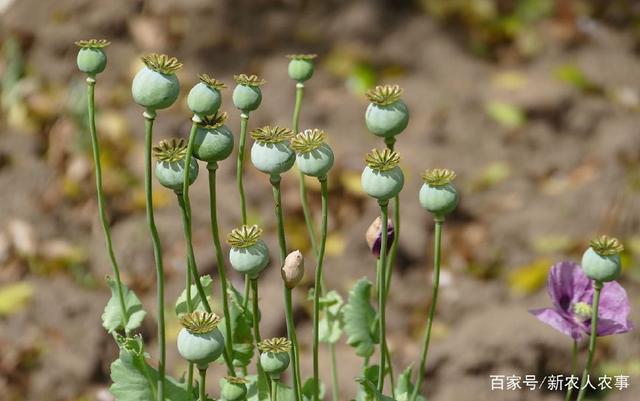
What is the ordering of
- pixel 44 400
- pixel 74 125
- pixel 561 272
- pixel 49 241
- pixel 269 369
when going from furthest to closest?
pixel 74 125 < pixel 49 241 < pixel 44 400 < pixel 561 272 < pixel 269 369

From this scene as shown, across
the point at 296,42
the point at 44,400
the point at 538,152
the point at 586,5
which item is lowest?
the point at 44,400

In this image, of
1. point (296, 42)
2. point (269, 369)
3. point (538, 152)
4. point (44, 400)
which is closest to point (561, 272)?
point (269, 369)

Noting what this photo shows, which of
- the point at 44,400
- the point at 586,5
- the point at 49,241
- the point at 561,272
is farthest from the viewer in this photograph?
the point at 586,5

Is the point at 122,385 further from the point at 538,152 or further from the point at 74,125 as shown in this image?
the point at 538,152

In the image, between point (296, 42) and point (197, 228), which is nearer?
point (197, 228)

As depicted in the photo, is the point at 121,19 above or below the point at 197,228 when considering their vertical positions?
above

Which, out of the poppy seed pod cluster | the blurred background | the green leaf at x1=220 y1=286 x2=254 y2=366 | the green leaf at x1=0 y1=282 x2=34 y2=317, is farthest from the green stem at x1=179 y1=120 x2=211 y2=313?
the green leaf at x1=0 y1=282 x2=34 y2=317

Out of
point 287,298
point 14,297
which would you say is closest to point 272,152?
point 287,298
